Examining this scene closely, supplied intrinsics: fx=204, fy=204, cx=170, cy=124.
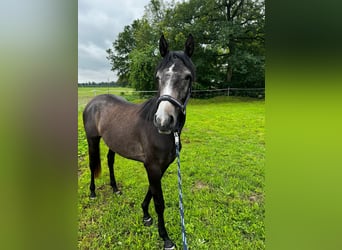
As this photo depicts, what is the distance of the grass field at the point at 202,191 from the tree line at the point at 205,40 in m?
0.14

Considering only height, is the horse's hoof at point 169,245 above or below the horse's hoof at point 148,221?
below

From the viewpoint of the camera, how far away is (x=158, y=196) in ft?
2.98

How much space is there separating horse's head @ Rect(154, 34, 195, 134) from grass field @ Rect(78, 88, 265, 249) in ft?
0.84

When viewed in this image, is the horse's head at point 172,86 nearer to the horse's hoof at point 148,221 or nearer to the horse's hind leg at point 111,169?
the horse's hoof at point 148,221

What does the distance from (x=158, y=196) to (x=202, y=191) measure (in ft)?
1.56

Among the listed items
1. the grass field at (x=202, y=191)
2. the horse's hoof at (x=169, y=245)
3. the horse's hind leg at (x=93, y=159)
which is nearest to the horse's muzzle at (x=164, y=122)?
the grass field at (x=202, y=191)

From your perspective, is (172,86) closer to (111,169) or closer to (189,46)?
(189,46)

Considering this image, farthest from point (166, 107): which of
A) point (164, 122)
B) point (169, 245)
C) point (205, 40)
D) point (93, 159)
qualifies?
point (93, 159)

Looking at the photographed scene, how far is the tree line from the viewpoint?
83 centimetres

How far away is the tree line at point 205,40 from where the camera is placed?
2.74 ft
